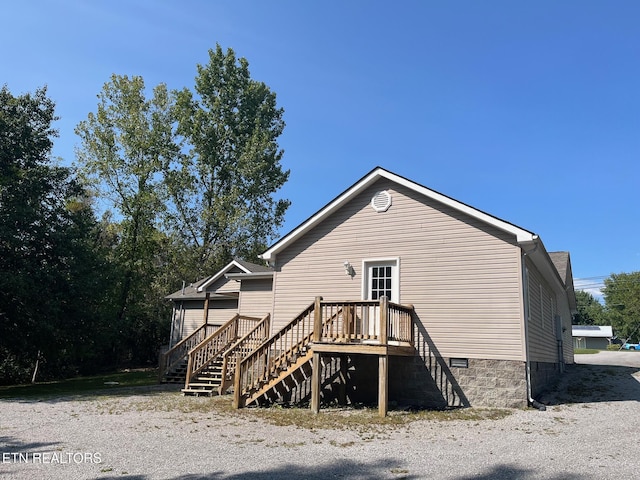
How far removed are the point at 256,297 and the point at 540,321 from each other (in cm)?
967

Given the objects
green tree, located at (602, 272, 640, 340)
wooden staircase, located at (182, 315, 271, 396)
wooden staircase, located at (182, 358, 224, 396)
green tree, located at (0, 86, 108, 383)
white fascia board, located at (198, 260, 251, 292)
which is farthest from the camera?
green tree, located at (602, 272, 640, 340)

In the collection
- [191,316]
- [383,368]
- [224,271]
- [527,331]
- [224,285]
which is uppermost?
[224,271]

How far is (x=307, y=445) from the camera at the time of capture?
7191 millimetres

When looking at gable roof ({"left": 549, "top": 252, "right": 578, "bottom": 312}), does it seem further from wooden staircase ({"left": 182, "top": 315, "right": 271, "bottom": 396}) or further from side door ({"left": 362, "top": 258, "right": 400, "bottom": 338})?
wooden staircase ({"left": 182, "top": 315, "right": 271, "bottom": 396})

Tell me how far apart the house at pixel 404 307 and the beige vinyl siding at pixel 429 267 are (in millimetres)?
28

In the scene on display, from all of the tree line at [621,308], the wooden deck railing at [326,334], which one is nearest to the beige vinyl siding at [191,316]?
the wooden deck railing at [326,334]

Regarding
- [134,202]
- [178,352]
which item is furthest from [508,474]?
[134,202]

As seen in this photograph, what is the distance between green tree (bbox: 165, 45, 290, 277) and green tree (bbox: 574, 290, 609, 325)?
233 feet

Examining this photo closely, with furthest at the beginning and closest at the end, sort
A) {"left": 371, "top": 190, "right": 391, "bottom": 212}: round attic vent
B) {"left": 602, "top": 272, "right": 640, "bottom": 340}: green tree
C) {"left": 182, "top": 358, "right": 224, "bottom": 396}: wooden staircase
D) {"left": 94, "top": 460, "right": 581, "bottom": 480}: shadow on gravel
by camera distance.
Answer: {"left": 602, "top": 272, "right": 640, "bottom": 340}: green tree, {"left": 182, "top": 358, "right": 224, "bottom": 396}: wooden staircase, {"left": 371, "top": 190, "right": 391, "bottom": 212}: round attic vent, {"left": 94, "top": 460, "right": 581, "bottom": 480}: shadow on gravel

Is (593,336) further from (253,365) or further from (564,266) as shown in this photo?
(253,365)

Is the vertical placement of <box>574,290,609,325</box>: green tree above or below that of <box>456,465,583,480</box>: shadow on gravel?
above

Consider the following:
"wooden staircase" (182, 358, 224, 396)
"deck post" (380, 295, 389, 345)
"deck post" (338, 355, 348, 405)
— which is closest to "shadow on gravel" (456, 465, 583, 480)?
"deck post" (380, 295, 389, 345)

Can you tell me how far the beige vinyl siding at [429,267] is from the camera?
35.0 feet

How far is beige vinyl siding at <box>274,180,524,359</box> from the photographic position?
420 inches
